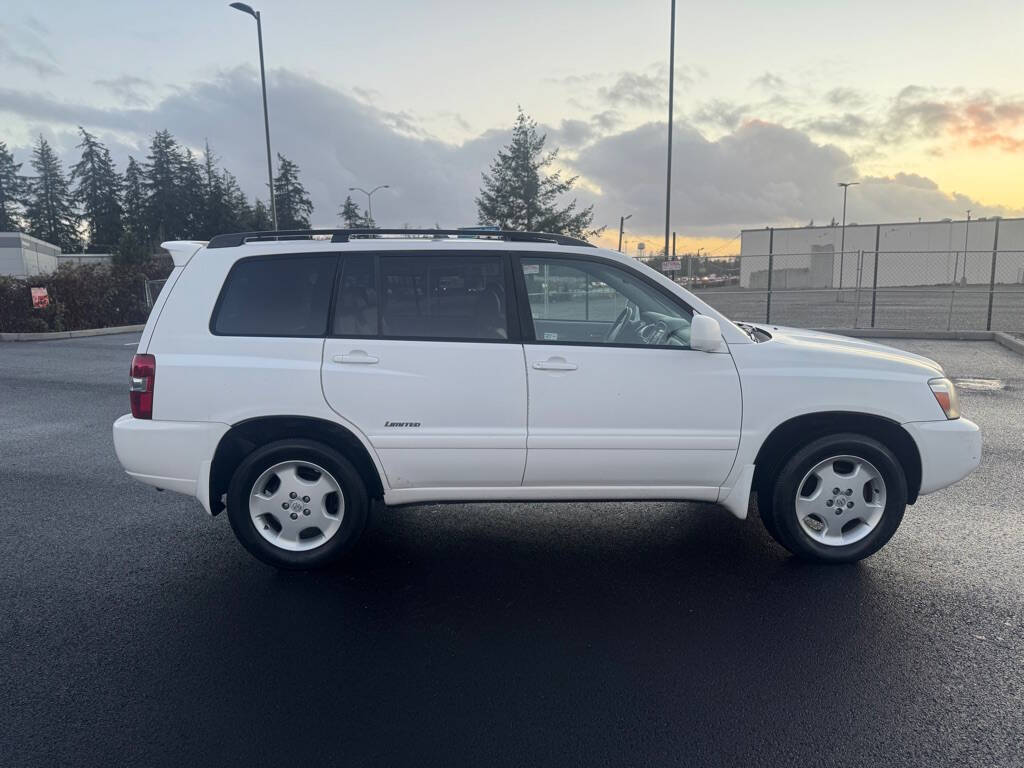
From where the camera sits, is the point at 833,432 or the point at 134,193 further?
the point at 134,193

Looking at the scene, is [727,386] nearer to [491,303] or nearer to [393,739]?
[491,303]

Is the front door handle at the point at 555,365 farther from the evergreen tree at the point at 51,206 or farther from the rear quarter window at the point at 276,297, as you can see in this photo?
the evergreen tree at the point at 51,206

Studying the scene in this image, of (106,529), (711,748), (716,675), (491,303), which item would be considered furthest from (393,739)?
(106,529)

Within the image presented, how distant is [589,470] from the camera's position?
4133 mm

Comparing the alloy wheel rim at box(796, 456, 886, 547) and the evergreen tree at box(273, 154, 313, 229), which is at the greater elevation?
the evergreen tree at box(273, 154, 313, 229)

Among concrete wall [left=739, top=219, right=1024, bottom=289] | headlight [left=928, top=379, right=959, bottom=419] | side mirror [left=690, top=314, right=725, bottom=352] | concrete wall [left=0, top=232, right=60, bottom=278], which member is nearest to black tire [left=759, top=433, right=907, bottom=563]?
headlight [left=928, top=379, right=959, bottom=419]

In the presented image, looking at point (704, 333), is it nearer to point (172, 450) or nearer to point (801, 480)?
point (801, 480)

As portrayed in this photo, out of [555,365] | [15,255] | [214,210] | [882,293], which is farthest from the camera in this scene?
[214,210]

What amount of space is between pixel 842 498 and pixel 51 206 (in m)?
112

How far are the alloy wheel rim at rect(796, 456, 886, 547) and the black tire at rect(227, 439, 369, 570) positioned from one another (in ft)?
8.33

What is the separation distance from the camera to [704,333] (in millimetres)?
3928

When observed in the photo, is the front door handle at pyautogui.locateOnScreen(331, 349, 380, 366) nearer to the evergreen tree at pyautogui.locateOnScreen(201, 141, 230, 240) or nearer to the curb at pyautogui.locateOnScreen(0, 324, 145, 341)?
the curb at pyautogui.locateOnScreen(0, 324, 145, 341)

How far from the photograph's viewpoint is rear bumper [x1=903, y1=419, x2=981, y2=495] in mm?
4164

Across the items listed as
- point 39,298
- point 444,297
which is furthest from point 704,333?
point 39,298
